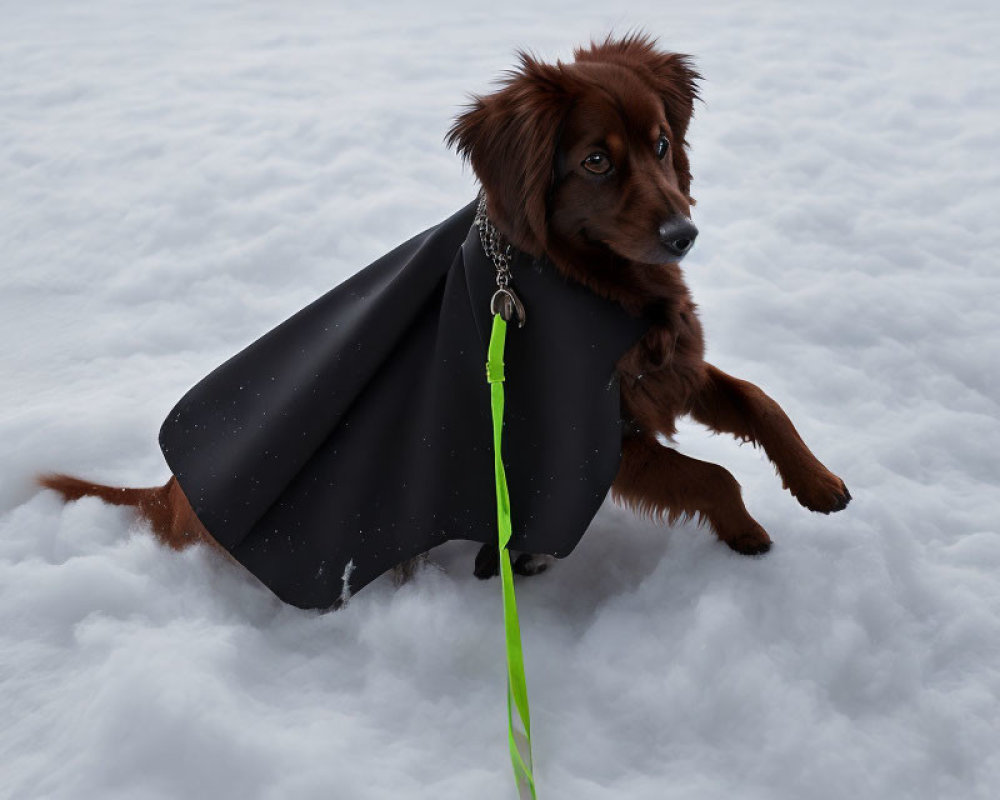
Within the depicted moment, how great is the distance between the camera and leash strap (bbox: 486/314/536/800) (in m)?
1.71

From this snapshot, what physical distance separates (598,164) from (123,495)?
1.55 m

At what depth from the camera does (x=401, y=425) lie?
2182mm

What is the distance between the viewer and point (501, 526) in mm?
1878

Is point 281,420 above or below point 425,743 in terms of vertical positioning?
above

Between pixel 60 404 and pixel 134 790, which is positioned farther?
pixel 60 404

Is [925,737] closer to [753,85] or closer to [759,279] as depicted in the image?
[759,279]

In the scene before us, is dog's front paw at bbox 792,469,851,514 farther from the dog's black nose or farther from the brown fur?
the dog's black nose

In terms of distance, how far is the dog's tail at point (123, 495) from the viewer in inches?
96.0

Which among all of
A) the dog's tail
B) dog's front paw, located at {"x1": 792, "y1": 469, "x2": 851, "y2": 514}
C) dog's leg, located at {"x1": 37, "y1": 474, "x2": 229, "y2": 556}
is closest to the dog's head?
dog's front paw, located at {"x1": 792, "y1": 469, "x2": 851, "y2": 514}

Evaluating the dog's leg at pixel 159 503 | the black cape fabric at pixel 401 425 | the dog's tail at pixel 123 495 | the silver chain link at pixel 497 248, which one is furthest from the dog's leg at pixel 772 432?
the dog's tail at pixel 123 495

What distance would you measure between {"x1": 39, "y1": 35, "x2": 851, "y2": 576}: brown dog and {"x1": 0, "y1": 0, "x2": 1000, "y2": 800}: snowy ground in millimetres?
215

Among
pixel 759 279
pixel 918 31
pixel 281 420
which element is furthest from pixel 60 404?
pixel 918 31

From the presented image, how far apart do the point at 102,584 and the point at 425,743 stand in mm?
903

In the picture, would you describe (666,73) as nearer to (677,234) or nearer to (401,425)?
(677,234)
